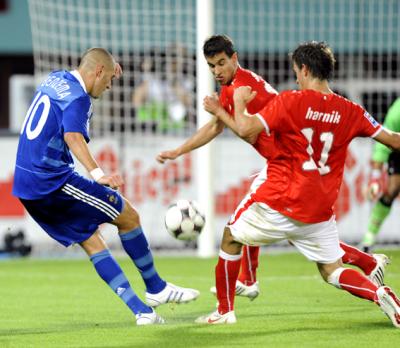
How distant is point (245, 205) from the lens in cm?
751

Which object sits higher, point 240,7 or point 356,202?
point 240,7

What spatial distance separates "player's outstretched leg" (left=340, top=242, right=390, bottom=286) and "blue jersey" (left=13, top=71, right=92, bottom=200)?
2036mm

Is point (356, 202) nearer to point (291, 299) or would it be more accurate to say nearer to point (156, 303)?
point (291, 299)

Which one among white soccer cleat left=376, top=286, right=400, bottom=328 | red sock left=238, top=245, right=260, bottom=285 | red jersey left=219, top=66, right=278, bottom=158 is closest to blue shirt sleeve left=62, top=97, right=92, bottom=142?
red jersey left=219, top=66, right=278, bottom=158

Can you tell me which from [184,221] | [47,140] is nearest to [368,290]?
[184,221]

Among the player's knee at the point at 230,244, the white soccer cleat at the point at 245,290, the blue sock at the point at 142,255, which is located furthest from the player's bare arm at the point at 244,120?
the white soccer cleat at the point at 245,290

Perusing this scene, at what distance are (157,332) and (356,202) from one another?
25.6 ft

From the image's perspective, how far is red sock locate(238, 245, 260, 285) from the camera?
8.52 m

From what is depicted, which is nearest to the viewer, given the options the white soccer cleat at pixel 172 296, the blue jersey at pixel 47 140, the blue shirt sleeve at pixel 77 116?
the blue shirt sleeve at pixel 77 116

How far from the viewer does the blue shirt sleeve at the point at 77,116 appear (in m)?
7.32

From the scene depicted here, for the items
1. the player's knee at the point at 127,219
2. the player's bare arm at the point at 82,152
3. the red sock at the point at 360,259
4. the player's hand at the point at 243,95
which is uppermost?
the player's hand at the point at 243,95

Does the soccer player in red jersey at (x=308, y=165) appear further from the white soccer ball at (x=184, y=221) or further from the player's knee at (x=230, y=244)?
the white soccer ball at (x=184, y=221)

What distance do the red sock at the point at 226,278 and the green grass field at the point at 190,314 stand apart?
0.58 ft

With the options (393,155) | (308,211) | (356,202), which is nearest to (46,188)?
(308,211)
